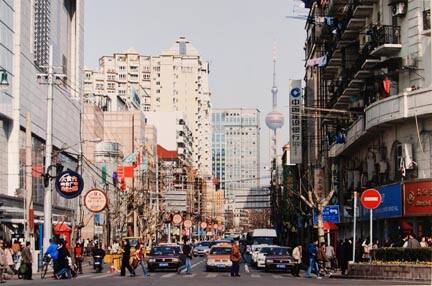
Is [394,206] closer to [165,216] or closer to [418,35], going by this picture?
[418,35]

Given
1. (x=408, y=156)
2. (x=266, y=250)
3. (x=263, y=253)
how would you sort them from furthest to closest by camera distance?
(x=263, y=253), (x=266, y=250), (x=408, y=156)

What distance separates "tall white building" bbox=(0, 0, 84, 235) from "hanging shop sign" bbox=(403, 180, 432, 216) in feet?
89.4

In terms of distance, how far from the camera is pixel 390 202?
146ft

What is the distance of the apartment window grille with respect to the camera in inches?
3157

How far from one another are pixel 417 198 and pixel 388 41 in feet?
30.3

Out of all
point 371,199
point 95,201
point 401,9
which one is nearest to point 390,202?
point 401,9

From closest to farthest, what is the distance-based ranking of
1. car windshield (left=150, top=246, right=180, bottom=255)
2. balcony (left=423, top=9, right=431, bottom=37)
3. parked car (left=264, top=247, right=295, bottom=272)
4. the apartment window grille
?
balcony (left=423, top=9, right=431, bottom=37) < parked car (left=264, top=247, right=295, bottom=272) < car windshield (left=150, top=246, right=180, bottom=255) < the apartment window grille

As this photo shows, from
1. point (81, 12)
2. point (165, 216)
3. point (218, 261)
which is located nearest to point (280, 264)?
point (218, 261)

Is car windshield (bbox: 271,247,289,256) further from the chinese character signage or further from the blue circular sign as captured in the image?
the blue circular sign

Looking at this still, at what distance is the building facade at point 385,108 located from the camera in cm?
4172

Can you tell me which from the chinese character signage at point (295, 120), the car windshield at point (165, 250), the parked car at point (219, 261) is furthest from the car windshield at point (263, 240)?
the parked car at point (219, 261)

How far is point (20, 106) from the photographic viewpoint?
72.1 metres

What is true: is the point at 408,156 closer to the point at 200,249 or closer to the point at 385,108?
the point at 385,108

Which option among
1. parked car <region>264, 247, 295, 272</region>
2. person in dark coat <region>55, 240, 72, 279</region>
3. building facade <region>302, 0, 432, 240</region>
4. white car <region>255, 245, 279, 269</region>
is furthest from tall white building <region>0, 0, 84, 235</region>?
person in dark coat <region>55, 240, 72, 279</region>
